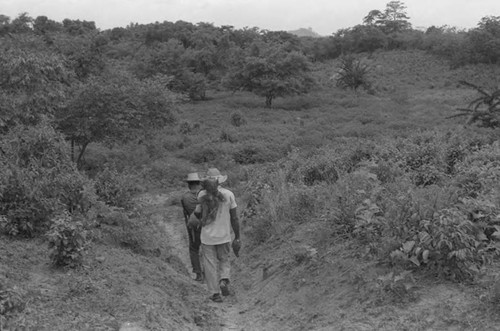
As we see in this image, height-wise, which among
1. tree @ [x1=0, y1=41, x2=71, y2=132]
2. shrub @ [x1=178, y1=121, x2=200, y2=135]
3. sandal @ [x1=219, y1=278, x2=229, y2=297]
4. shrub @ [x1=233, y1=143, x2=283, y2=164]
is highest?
tree @ [x1=0, y1=41, x2=71, y2=132]

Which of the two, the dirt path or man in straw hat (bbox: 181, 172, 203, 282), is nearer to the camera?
the dirt path

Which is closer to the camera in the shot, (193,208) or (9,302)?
(9,302)

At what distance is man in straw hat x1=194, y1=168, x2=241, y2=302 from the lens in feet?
20.2

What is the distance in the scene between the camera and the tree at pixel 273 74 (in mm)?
35938

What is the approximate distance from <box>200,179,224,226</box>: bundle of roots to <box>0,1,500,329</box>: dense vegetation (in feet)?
4.34

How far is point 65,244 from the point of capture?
18.0 feet

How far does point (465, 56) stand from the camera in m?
46.8

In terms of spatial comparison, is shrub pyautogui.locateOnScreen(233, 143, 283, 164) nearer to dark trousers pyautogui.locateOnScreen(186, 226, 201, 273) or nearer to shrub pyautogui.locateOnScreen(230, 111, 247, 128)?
shrub pyautogui.locateOnScreen(230, 111, 247, 128)

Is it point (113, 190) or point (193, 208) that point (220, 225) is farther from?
point (113, 190)

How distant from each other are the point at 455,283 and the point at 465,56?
46.3m

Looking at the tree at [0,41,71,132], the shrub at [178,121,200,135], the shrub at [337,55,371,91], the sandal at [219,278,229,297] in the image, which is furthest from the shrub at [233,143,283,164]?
the shrub at [337,55,371,91]

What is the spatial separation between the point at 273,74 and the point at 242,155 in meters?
16.2

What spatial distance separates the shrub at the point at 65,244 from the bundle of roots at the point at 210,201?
1387 mm

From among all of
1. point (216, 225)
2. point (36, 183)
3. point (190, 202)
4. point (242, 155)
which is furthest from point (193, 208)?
point (242, 155)
